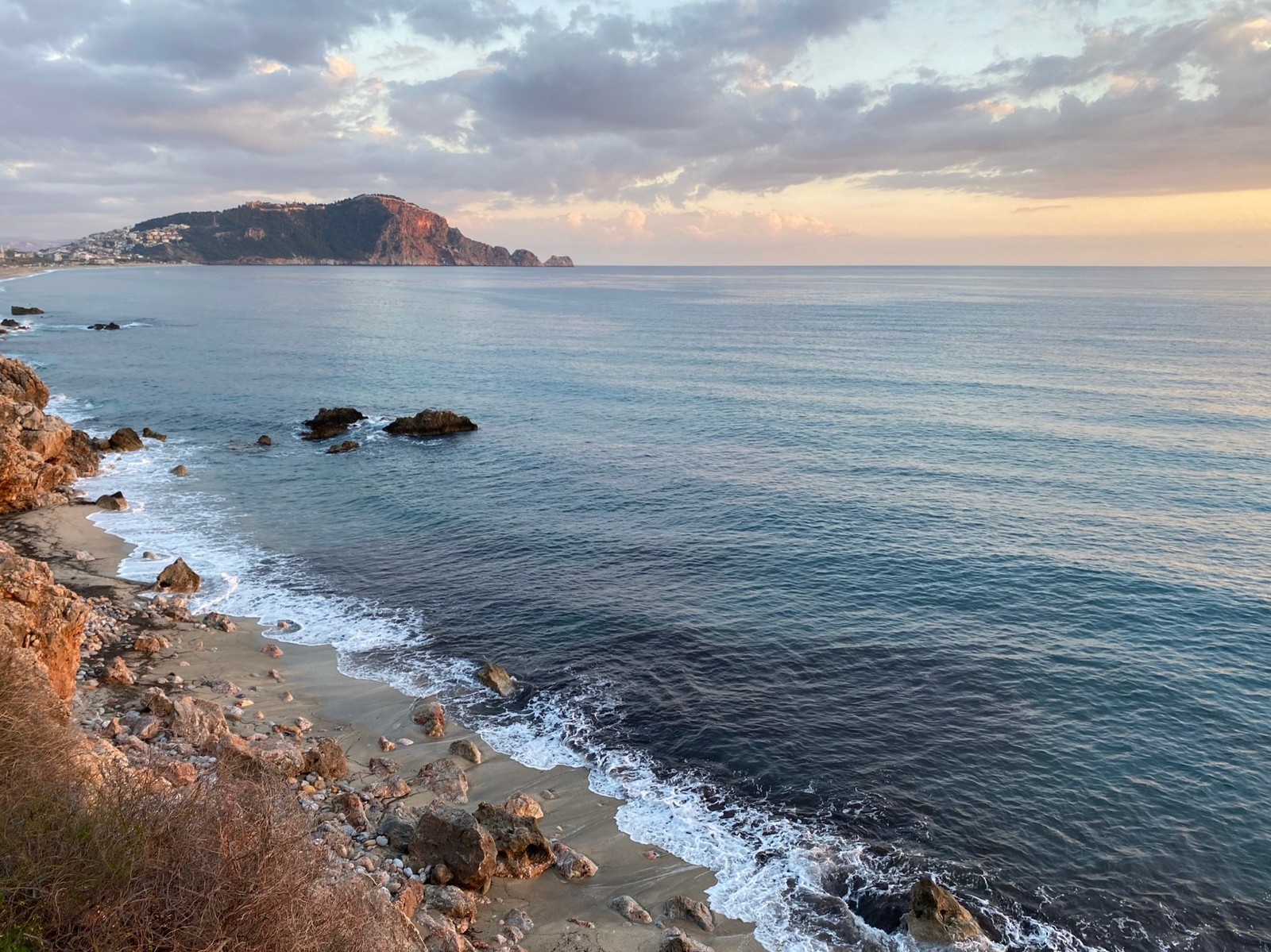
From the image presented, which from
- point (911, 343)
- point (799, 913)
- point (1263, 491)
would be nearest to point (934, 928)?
point (799, 913)

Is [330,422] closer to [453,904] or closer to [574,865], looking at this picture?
[574,865]

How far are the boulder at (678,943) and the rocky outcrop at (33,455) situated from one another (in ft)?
128

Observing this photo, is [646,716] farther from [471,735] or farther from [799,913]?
[799,913]

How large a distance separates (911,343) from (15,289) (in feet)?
630

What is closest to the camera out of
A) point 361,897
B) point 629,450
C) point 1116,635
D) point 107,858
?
point 107,858

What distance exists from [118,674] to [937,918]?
2316cm

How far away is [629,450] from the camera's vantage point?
52562 millimetres

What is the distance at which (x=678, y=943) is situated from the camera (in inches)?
597

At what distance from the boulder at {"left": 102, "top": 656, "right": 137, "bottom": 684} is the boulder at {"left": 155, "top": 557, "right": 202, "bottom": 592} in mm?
7277

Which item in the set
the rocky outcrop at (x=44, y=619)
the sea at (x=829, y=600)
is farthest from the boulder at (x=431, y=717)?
the rocky outcrop at (x=44, y=619)

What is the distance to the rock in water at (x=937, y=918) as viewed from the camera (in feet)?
52.2

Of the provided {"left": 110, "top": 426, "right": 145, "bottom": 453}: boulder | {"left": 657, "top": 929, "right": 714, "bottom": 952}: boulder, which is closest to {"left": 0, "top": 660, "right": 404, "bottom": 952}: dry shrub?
{"left": 657, "top": 929, "right": 714, "bottom": 952}: boulder

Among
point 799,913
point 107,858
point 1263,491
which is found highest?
point 107,858

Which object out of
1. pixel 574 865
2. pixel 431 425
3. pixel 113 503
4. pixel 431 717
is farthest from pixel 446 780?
pixel 431 425
